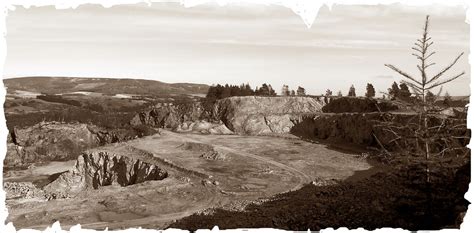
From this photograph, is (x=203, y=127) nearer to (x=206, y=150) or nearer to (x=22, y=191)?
(x=206, y=150)

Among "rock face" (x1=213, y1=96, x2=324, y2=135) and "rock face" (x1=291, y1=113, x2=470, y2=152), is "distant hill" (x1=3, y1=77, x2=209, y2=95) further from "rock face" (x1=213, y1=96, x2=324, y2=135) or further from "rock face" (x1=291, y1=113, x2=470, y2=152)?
"rock face" (x1=291, y1=113, x2=470, y2=152)

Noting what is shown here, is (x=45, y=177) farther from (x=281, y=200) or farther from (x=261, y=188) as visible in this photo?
(x=281, y=200)

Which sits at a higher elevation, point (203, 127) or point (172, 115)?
point (172, 115)

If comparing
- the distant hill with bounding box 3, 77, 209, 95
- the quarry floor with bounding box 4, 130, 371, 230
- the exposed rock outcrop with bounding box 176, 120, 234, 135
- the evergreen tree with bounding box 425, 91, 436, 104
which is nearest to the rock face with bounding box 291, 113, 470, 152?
the quarry floor with bounding box 4, 130, 371, 230

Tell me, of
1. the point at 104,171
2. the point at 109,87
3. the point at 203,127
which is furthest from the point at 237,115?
the point at 109,87

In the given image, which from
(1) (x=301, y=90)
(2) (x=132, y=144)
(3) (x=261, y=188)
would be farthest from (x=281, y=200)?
(1) (x=301, y=90)

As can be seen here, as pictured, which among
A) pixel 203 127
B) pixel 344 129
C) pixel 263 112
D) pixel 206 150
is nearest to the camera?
pixel 206 150

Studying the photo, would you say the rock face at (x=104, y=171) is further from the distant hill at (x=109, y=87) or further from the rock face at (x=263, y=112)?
the distant hill at (x=109, y=87)
